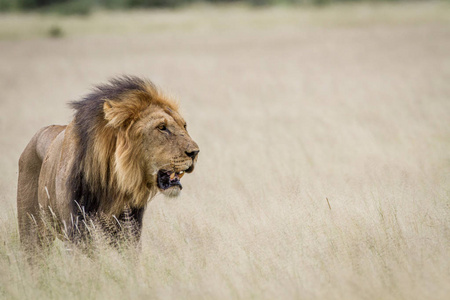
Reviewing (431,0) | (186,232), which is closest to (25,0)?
(431,0)

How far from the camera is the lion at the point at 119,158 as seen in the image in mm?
4312

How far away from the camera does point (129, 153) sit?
430cm

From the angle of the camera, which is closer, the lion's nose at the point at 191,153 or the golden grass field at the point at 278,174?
the golden grass field at the point at 278,174

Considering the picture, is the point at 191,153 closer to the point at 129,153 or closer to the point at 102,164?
the point at 129,153

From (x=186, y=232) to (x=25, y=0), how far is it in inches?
1754

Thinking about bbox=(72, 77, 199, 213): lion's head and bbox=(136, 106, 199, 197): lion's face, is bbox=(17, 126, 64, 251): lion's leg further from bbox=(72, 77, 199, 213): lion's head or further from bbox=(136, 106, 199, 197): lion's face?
bbox=(136, 106, 199, 197): lion's face

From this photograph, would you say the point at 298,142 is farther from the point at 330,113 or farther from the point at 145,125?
the point at 145,125

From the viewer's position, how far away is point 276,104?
14.4 metres

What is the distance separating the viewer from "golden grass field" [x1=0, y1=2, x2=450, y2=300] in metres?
3.88

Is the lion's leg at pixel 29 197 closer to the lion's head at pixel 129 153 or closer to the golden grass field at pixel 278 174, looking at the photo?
the golden grass field at pixel 278 174

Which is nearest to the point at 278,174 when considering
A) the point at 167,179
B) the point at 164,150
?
the point at 167,179

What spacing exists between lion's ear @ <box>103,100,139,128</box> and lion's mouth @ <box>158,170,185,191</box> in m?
0.48

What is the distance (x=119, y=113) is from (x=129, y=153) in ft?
1.03

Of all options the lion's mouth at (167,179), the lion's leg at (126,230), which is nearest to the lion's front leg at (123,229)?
the lion's leg at (126,230)
